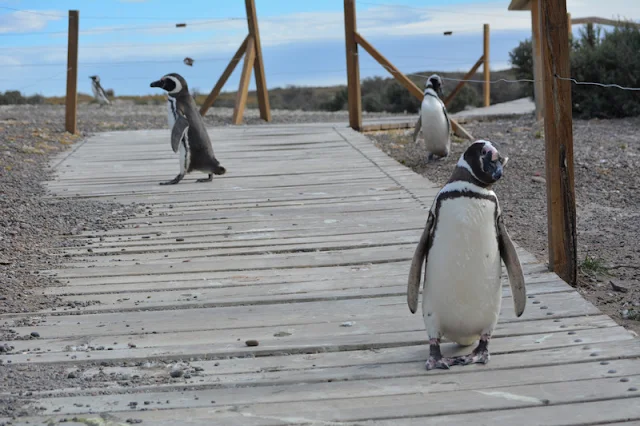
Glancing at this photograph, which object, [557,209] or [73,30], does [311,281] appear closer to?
[557,209]

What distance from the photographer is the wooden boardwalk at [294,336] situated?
7.98 ft

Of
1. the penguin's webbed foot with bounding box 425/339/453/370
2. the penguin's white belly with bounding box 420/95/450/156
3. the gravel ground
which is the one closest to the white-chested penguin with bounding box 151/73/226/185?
the gravel ground

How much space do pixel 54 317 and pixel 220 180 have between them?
3626 millimetres

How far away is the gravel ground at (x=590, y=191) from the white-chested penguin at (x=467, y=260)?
97 centimetres

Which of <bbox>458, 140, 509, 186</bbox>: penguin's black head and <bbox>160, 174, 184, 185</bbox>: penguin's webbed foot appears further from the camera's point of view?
<bbox>160, 174, 184, 185</bbox>: penguin's webbed foot

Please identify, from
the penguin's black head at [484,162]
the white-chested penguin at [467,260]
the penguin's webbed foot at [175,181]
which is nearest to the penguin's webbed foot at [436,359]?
the white-chested penguin at [467,260]

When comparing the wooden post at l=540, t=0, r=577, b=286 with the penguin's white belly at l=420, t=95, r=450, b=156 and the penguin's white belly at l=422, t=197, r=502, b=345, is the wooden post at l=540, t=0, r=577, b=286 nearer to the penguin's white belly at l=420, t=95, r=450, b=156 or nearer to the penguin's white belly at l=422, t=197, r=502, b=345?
the penguin's white belly at l=422, t=197, r=502, b=345

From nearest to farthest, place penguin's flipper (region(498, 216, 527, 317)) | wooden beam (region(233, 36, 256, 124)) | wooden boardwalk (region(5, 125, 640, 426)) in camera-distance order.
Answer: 1. wooden boardwalk (region(5, 125, 640, 426))
2. penguin's flipper (region(498, 216, 527, 317))
3. wooden beam (region(233, 36, 256, 124))

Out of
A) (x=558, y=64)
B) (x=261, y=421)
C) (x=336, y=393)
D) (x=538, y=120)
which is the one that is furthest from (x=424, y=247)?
(x=538, y=120)

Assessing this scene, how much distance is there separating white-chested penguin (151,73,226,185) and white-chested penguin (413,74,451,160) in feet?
7.99

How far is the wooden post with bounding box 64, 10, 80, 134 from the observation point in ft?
33.6

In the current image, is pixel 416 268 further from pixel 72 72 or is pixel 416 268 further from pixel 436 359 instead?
pixel 72 72

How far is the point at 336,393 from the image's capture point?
8.32ft

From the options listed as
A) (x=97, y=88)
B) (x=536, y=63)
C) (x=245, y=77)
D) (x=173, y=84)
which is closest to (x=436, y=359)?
(x=173, y=84)
